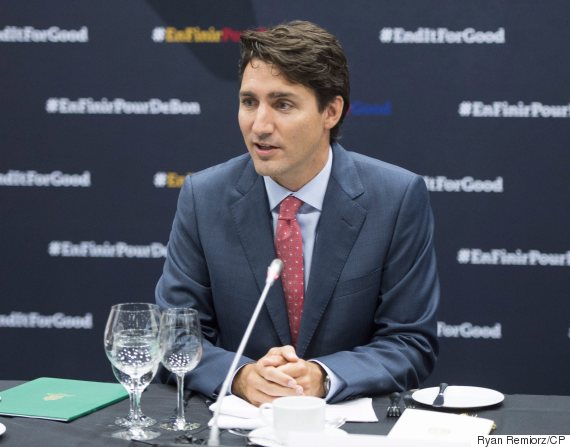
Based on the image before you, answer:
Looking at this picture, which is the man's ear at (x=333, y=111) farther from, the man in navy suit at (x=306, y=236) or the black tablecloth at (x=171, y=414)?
the black tablecloth at (x=171, y=414)

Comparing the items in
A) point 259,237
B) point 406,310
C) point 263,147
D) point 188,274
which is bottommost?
point 406,310

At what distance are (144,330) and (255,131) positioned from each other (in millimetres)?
781

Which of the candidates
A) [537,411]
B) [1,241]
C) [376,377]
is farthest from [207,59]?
[537,411]

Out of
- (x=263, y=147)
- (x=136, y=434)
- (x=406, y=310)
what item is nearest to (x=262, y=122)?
(x=263, y=147)

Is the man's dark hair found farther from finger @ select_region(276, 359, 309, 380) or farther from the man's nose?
finger @ select_region(276, 359, 309, 380)

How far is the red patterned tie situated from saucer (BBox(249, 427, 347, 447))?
72cm

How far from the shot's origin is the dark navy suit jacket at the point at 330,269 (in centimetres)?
250

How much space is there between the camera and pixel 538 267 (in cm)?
405

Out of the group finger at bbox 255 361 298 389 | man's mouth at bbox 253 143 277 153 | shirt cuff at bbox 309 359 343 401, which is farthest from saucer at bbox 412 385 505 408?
man's mouth at bbox 253 143 277 153

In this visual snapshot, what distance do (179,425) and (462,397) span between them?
2.19 ft

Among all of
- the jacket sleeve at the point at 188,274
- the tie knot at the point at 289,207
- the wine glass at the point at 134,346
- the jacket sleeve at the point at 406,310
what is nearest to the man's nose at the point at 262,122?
the tie knot at the point at 289,207

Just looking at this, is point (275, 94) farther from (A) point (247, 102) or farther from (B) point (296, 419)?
(B) point (296, 419)

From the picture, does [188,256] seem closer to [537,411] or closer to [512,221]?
[537,411]

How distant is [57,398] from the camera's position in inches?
83.4
